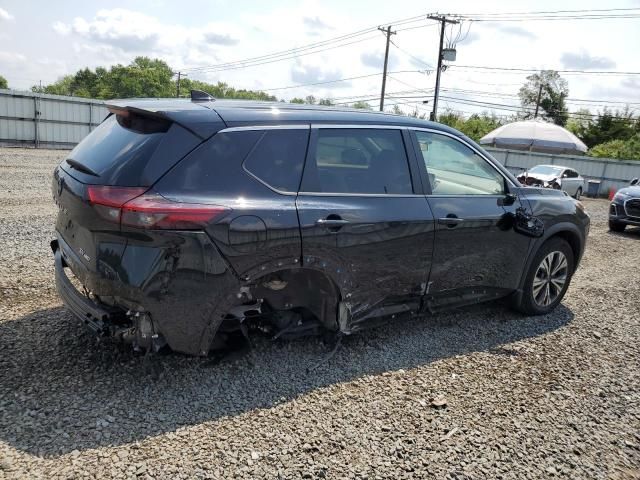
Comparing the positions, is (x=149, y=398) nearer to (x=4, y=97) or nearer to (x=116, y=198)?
(x=116, y=198)

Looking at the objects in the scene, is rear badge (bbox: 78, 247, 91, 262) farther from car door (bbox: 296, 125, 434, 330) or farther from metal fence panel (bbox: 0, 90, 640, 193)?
metal fence panel (bbox: 0, 90, 640, 193)

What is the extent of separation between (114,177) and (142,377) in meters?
1.32

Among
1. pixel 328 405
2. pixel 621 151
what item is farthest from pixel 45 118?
pixel 621 151

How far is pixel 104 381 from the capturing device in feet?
10.8

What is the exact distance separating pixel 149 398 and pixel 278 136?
185 cm

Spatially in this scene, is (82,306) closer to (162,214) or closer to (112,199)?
(112,199)

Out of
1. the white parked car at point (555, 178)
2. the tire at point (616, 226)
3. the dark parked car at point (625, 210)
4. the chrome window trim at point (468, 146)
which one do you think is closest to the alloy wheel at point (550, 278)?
the chrome window trim at point (468, 146)

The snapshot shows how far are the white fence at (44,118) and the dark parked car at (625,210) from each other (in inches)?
852

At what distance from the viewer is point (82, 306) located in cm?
322

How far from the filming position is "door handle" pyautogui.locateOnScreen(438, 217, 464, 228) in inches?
162

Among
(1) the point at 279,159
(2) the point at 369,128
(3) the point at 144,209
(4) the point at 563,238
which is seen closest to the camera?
(3) the point at 144,209

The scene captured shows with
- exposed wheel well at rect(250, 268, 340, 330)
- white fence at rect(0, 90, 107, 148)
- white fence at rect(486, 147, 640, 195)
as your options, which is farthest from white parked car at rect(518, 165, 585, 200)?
white fence at rect(0, 90, 107, 148)

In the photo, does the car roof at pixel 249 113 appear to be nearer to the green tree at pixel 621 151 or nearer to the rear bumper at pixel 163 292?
the rear bumper at pixel 163 292

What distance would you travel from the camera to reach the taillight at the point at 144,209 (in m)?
2.89
